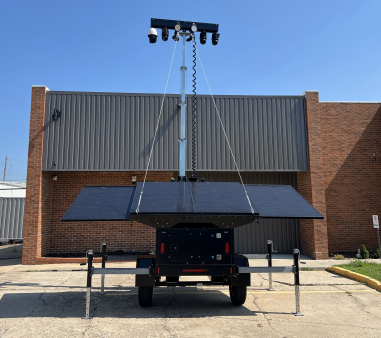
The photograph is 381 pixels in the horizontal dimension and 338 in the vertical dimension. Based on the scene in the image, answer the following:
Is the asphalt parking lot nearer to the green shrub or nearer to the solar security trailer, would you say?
the solar security trailer

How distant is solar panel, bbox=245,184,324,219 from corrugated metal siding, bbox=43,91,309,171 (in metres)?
5.76

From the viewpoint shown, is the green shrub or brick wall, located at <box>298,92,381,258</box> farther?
brick wall, located at <box>298,92,381,258</box>

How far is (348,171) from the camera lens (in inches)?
564

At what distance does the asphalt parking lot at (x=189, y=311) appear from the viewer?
5367 millimetres

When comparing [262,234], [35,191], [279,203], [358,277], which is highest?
[35,191]

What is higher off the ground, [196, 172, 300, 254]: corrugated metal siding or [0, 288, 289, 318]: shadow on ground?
[196, 172, 300, 254]: corrugated metal siding

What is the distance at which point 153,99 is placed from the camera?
13398 millimetres

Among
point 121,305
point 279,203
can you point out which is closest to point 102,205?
point 121,305

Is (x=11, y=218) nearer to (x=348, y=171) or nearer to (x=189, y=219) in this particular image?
(x=189, y=219)

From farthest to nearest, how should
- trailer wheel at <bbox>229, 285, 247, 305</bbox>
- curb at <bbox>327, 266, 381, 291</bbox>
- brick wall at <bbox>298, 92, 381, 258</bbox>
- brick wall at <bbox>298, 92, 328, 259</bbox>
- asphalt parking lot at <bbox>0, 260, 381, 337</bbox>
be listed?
brick wall at <bbox>298, 92, 381, 258</bbox>
brick wall at <bbox>298, 92, 328, 259</bbox>
curb at <bbox>327, 266, 381, 291</bbox>
trailer wheel at <bbox>229, 285, 247, 305</bbox>
asphalt parking lot at <bbox>0, 260, 381, 337</bbox>

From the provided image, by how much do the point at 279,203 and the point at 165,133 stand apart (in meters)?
7.30

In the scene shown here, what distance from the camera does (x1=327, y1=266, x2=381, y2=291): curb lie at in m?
8.28

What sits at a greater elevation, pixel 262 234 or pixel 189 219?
pixel 189 219

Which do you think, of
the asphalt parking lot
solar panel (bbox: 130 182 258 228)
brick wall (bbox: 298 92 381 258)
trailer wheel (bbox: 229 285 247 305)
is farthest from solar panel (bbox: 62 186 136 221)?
brick wall (bbox: 298 92 381 258)
